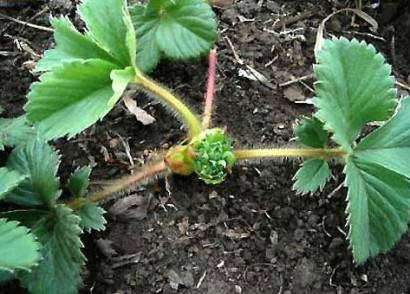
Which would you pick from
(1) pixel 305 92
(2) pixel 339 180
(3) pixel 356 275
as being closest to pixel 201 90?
(1) pixel 305 92

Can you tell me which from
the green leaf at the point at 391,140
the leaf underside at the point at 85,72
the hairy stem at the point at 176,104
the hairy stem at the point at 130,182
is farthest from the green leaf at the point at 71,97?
the green leaf at the point at 391,140

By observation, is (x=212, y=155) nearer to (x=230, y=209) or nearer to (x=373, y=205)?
(x=230, y=209)

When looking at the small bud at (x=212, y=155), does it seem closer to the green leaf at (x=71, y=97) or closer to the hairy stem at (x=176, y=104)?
the hairy stem at (x=176, y=104)

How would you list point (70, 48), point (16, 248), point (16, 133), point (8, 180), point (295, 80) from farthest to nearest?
point (295, 80)
point (16, 133)
point (70, 48)
point (8, 180)
point (16, 248)

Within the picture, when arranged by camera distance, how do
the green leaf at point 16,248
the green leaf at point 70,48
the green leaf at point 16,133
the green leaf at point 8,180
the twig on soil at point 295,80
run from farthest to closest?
1. the twig on soil at point 295,80
2. the green leaf at point 16,133
3. the green leaf at point 70,48
4. the green leaf at point 8,180
5. the green leaf at point 16,248

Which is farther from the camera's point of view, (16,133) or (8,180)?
(16,133)

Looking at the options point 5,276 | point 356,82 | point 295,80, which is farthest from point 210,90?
point 5,276

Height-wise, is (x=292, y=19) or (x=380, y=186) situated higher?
(x=292, y=19)

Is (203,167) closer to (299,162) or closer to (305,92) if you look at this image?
(299,162)
